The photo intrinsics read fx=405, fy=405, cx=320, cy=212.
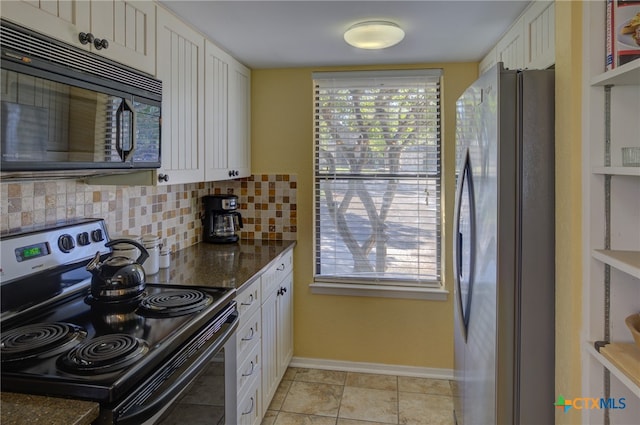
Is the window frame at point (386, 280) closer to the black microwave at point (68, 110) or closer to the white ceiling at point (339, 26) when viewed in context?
the white ceiling at point (339, 26)

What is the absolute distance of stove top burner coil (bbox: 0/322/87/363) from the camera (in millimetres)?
1100

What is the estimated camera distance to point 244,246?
9.02 feet

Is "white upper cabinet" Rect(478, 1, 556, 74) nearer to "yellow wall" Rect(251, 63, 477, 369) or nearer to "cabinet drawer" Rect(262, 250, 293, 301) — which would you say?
"yellow wall" Rect(251, 63, 477, 369)

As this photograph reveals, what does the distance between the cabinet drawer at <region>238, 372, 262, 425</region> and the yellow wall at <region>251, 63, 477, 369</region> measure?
0.90 metres

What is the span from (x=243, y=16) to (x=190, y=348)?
5.00ft

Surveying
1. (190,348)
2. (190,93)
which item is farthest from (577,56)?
(190,93)

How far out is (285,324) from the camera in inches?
108

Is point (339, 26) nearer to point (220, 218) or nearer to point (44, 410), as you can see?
point (220, 218)

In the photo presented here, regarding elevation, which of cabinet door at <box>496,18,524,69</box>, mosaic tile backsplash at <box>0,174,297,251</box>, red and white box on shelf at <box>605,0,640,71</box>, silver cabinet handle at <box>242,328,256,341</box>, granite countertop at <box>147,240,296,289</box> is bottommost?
silver cabinet handle at <box>242,328,256,341</box>

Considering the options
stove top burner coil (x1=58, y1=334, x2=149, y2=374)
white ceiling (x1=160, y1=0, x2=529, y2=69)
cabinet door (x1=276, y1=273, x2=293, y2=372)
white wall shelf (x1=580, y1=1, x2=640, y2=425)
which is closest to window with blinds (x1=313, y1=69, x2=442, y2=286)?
white ceiling (x1=160, y1=0, x2=529, y2=69)

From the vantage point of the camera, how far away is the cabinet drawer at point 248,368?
1855mm

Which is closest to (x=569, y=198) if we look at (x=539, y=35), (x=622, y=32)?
(x=622, y=32)

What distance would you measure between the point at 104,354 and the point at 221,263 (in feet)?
3.75

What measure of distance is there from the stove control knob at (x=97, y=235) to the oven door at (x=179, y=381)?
2.13 feet
